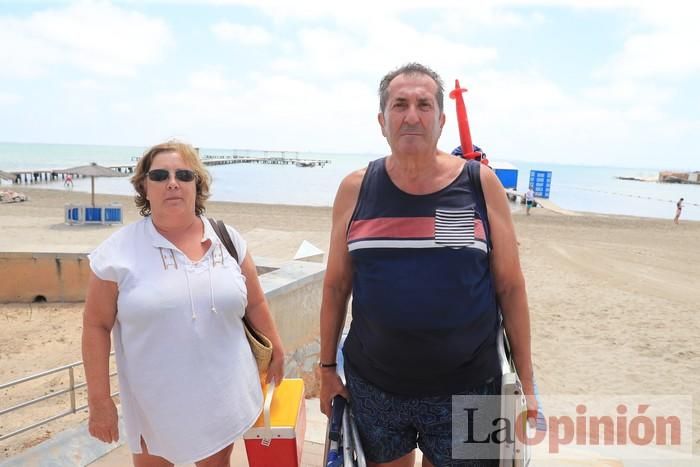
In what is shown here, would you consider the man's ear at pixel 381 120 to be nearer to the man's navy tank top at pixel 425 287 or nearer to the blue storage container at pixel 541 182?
the man's navy tank top at pixel 425 287

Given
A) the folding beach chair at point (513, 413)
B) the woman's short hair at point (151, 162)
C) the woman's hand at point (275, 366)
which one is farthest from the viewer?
the woman's hand at point (275, 366)

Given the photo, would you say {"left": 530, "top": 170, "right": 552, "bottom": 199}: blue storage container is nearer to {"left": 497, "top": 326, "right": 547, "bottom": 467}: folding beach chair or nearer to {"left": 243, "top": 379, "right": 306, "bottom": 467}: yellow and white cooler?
{"left": 243, "top": 379, "right": 306, "bottom": 467}: yellow and white cooler

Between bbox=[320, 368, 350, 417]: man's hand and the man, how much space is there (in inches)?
5.5

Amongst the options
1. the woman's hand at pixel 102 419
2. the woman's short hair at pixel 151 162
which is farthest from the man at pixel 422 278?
the woman's hand at pixel 102 419

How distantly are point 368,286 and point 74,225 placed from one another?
17.2 metres

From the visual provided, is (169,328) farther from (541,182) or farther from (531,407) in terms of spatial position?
(541,182)

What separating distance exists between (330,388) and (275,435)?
33 cm

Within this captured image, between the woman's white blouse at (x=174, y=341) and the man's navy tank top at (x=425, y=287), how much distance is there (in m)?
0.57

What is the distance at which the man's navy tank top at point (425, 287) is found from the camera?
167cm

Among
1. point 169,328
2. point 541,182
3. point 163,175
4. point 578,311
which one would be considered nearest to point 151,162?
point 163,175

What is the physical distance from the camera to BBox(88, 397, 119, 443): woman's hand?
1844 mm

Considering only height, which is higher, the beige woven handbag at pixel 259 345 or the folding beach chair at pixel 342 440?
the beige woven handbag at pixel 259 345

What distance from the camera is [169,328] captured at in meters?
1.75

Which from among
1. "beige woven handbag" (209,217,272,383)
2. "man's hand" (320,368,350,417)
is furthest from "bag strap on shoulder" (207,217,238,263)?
"man's hand" (320,368,350,417)
